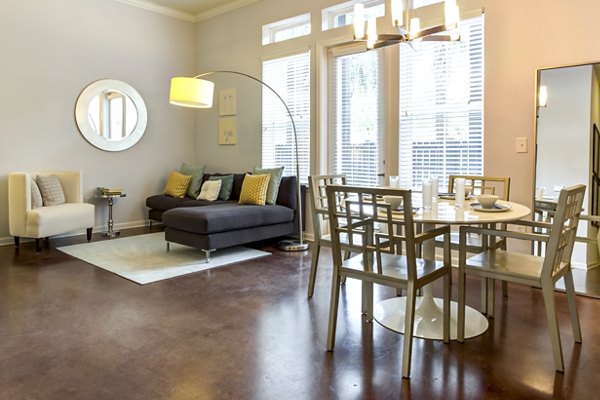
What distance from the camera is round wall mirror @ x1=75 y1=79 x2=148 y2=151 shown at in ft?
18.4

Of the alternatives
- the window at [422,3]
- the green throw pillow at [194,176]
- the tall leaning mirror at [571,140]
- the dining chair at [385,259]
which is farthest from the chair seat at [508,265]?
the green throw pillow at [194,176]

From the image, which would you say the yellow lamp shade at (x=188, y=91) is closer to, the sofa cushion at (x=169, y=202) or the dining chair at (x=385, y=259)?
the sofa cushion at (x=169, y=202)

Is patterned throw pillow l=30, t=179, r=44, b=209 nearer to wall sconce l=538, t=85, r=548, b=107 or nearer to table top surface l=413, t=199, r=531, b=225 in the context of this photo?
table top surface l=413, t=199, r=531, b=225

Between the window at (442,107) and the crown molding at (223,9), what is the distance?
263 centimetres

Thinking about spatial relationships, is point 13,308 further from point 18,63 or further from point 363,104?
point 363,104

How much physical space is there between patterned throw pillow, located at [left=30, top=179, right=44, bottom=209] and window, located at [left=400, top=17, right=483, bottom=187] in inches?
157

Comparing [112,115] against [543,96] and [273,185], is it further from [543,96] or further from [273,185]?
[543,96]

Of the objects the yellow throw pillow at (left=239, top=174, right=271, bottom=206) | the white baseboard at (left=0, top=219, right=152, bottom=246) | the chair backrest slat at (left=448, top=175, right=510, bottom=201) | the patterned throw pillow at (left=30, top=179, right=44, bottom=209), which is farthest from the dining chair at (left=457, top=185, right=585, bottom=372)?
the white baseboard at (left=0, top=219, right=152, bottom=246)

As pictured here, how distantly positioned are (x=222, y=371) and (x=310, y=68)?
154 inches

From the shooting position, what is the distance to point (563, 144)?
326 cm

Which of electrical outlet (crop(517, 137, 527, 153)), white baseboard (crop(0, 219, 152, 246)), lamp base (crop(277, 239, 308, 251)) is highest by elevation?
electrical outlet (crop(517, 137, 527, 153))

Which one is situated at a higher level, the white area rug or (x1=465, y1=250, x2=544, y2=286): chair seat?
(x1=465, y1=250, x2=544, y2=286): chair seat

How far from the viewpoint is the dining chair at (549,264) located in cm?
206

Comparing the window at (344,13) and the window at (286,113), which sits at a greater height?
the window at (344,13)
